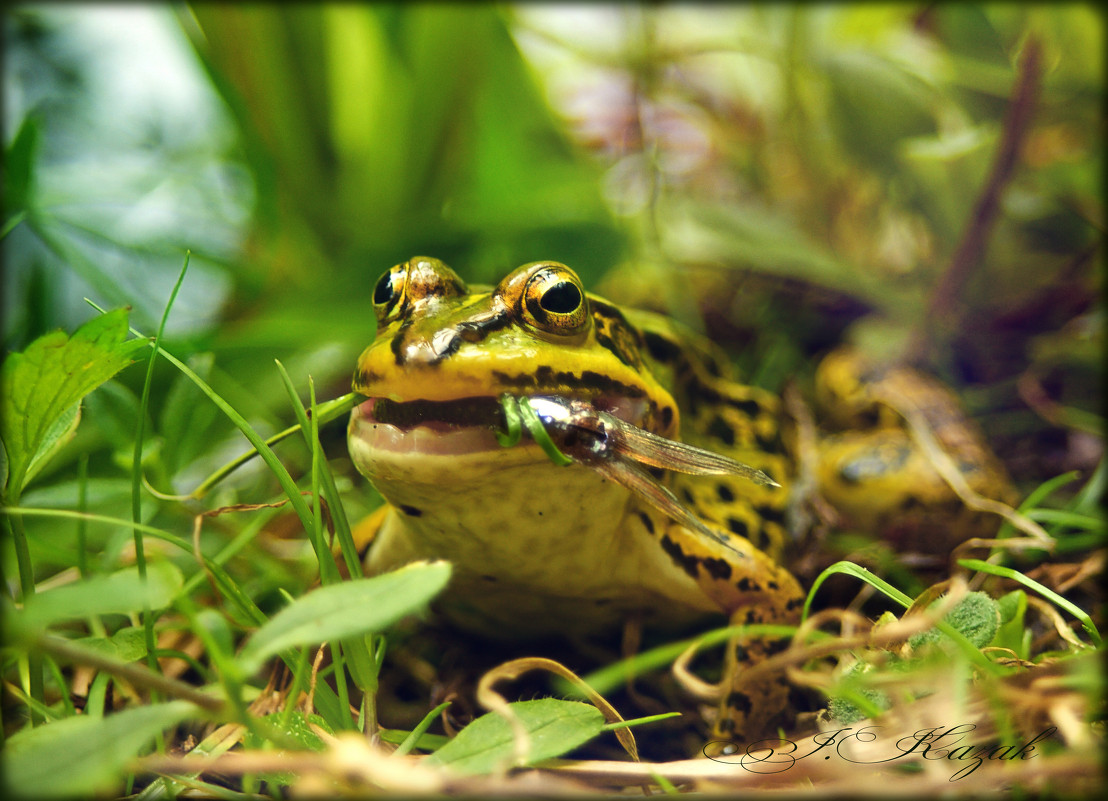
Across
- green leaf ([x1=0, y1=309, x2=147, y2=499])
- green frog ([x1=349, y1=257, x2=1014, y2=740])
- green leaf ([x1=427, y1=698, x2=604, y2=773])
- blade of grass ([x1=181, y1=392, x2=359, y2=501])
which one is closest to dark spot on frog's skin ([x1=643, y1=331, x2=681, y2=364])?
green frog ([x1=349, y1=257, x2=1014, y2=740])

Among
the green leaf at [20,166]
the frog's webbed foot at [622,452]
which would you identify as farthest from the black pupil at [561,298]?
the green leaf at [20,166]

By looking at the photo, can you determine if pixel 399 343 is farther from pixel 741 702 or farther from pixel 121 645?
pixel 741 702

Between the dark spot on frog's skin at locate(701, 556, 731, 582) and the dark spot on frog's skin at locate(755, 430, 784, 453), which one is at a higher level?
the dark spot on frog's skin at locate(755, 430, 784, 453)

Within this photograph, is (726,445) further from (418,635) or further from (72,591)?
(72,591)

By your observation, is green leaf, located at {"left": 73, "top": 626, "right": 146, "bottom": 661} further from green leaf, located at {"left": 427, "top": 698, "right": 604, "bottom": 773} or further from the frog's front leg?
the frog's front leg

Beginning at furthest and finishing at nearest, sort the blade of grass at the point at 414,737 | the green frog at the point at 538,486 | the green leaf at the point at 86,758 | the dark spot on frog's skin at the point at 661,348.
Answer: the dark spot on frog's skin at the point at 661,348, the green frog at the point at 538,486, the blade of grass at the point at 414,737, the green leaf at the point at 86,758

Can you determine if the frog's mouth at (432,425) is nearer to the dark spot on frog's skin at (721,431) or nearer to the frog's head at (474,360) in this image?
the frog's head at (474,360)

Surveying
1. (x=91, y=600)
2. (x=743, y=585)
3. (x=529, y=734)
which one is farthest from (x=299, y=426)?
(x=743, y=585)

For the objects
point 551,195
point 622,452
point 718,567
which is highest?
point 551,195
